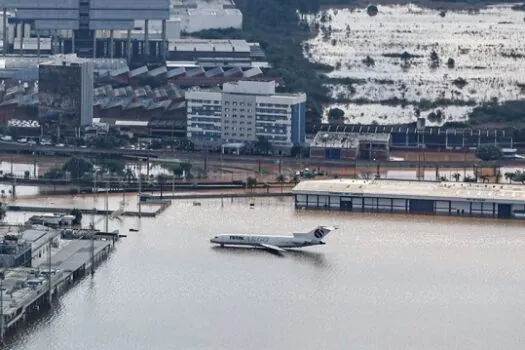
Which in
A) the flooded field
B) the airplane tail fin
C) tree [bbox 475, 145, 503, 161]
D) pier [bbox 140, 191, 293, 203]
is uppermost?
the flooded field

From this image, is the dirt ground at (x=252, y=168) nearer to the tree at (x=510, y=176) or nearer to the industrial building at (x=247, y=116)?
the industrial building at (x=247, y=116)

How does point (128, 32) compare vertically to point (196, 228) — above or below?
above

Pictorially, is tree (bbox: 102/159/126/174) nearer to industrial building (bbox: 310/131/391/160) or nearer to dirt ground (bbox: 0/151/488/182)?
dirt ground (bbox: 0/151/488/182)

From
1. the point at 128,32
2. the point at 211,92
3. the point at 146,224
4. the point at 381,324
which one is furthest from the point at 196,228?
the point at 128,32

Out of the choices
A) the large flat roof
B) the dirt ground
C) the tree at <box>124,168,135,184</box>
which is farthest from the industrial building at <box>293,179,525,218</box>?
the tree at <box>124,168,135,184</box>

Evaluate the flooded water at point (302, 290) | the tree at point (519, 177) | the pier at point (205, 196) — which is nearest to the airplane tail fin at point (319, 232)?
the flooded water at point (302, 290)

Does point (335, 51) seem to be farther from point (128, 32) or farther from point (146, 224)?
point (146, 224)
